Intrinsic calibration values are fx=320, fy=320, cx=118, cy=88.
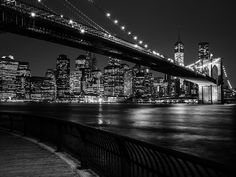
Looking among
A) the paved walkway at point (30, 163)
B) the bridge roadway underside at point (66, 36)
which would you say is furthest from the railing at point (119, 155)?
the bridge roadway underside at point (66, 36)

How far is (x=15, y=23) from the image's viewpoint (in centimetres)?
3838

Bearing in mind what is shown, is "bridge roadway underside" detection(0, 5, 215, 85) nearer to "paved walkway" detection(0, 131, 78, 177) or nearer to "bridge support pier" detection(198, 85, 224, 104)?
"paved walkway" detection(0, 131, 78, 177)

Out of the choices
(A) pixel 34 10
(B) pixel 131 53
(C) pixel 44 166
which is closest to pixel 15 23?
(A) pixel 34 10

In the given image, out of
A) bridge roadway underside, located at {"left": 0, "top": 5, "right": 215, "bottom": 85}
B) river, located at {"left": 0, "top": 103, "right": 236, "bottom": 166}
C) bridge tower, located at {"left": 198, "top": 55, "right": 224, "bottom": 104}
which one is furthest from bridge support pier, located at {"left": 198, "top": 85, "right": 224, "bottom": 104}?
river, located at {"left": 0, "top": 103, "right": 236, "bottom": 166}

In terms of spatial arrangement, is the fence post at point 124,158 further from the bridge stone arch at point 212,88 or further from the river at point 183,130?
Result: the bridge stone arch at point 212,88

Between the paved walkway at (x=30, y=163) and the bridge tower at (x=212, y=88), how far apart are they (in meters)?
96.4

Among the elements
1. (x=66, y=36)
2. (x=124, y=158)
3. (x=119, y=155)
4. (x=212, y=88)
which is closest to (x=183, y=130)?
(x=119, y=155)

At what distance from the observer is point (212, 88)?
103750mm

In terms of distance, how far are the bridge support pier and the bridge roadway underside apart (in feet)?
126

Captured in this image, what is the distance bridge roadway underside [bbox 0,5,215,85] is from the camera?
37553 millimetres

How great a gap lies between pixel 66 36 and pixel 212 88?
68.9 metres

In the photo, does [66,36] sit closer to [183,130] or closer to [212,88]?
[183,130]

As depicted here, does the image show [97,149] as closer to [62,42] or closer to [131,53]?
[62,42]

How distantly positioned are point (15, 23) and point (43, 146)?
105ft
